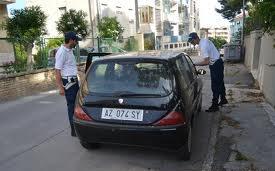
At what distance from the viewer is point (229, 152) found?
5047 mm

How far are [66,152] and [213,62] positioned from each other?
3826 millimetres

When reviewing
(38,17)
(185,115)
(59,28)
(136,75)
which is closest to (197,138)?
(185,115)

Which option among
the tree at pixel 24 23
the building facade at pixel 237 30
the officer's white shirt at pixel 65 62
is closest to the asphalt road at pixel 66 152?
the officer's white shirt at pixel 65 62

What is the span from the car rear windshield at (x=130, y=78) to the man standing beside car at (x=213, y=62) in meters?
2.60

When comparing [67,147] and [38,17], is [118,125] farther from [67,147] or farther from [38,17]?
[38,17]

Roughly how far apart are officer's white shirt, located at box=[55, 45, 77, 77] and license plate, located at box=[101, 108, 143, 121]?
4.86ft

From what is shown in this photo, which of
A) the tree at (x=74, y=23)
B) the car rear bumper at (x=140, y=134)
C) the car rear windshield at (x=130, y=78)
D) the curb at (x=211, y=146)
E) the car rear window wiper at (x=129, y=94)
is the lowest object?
the curb at (x=211, y=146)

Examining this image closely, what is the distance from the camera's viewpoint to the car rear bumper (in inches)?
169

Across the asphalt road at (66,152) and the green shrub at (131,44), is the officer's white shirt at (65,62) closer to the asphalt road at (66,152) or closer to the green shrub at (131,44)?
the asphalt road at (66,152)

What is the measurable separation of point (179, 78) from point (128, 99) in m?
0.77

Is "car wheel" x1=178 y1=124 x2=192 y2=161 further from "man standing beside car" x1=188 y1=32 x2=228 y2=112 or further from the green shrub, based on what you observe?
the green shrub

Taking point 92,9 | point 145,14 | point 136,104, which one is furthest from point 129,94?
point 145,14

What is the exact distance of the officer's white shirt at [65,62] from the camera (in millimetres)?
5633

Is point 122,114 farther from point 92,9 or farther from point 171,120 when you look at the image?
point 92,9
